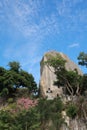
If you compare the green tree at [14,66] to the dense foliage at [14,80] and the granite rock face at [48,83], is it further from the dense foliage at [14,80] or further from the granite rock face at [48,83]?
the granite rock face at [48,83]

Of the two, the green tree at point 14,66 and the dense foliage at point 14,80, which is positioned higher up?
the green tree at point 14,66

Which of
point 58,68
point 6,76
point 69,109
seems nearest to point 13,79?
point 6,76

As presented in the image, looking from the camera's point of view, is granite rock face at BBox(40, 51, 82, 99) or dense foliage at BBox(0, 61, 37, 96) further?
granite rock face at BBox(40, 51, 82, 99)

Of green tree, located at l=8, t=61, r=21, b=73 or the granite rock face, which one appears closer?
green tree, located at l=8, t=61, r=21, b=73

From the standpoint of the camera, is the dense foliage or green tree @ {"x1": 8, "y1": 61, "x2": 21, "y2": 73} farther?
green tree @ {"x1": 8, "y1": 61, "x2": 21, "y2": 73}

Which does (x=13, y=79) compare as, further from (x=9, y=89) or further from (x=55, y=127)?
(x=55, y=127)

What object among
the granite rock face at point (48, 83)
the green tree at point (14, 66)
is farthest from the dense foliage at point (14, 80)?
the granite rock face at point (48, 83)

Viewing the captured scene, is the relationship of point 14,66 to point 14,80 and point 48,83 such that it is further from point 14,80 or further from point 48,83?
point 48,83

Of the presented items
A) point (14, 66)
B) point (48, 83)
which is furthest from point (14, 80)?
point (48, 83)

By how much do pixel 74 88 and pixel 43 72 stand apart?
6.87 meters

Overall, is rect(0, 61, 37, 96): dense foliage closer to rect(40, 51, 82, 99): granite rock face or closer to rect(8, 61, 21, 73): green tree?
rect(8, 61, 21, 73): green tree

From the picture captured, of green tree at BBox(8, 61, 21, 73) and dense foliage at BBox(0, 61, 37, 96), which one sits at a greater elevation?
green tree at BBox(8, 61, 21, 73)

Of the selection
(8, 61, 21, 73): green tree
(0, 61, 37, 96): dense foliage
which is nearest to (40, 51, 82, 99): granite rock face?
(0, 61, 37, 96): dense foliage

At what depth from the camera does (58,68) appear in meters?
22.8
